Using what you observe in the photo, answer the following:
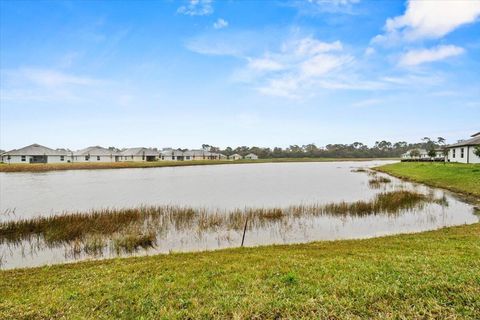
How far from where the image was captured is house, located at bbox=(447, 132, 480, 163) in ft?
131

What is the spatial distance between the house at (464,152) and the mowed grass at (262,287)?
4044 centimetres

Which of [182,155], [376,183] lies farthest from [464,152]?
[182,155]

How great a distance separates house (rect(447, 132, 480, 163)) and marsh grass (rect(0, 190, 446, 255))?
28.4 meters

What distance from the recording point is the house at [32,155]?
7400 centimetres

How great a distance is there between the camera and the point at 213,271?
6879 mm

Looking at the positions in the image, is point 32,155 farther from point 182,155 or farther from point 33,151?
point 182,155

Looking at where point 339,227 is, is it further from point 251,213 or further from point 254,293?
point 254,293

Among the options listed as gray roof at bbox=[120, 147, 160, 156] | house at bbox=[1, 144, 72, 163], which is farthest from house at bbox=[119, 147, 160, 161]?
house at bbox=[1, 144, 72, 163]

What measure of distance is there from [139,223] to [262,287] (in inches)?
438

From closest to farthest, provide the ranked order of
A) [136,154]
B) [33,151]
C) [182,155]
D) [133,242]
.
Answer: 1. [133,242]
2. [33,151]
3. [136,154]
4. [182,155]

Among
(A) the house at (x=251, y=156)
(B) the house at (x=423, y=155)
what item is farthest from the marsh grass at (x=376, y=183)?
(A) the house at (x=251, y=156)

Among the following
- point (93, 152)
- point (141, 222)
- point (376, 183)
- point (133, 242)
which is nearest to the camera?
point (133, 242)

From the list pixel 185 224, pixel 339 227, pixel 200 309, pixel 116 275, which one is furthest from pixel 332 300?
pixel 185 224

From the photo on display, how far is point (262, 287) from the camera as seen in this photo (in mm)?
5695
